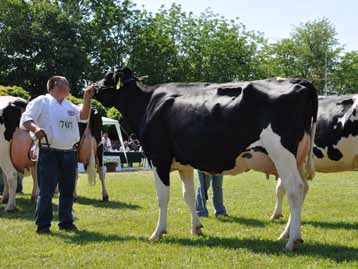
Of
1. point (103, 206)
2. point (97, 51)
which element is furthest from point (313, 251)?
point (97, 51)

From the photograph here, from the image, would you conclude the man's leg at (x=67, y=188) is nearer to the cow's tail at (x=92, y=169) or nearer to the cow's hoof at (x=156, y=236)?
the cow's hoof at (x=156, y=236)

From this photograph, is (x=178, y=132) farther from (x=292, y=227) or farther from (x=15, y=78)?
(x=15, y=78)

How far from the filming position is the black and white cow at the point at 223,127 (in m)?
7.45

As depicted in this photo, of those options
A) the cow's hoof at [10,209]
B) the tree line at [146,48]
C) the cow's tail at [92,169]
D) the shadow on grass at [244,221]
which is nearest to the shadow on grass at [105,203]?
the cow's tail at [92,169]

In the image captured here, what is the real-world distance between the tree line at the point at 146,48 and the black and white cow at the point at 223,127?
138 feet

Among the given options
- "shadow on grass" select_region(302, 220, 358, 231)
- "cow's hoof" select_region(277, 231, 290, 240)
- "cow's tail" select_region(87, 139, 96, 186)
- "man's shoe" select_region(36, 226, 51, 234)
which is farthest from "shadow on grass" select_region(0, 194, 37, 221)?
"shadow on grass" select_region(302, 220, 358, 231)

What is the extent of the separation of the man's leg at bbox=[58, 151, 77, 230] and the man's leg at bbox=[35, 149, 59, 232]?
0.75 ft

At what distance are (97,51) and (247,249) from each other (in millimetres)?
50593

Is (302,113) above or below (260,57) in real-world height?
below

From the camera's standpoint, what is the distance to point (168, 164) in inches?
338

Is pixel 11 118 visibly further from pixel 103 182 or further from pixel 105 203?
pixel 103 182

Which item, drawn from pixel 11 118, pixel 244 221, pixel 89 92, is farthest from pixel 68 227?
pixel 11 118

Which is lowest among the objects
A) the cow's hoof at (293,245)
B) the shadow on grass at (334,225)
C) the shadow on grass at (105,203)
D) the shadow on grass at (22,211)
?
→ the shadow on grass at (105,203)

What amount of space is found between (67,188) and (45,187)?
41 centimetres
